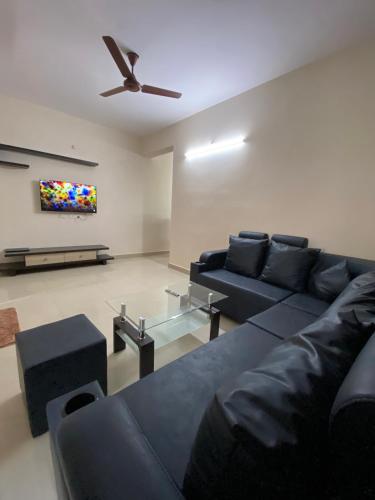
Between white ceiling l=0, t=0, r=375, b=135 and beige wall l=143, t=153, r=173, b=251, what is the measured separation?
2345 millimetres

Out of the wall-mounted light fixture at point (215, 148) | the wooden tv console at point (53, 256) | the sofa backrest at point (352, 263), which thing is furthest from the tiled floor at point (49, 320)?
the wall-mounted light fixture at point (215, 148)

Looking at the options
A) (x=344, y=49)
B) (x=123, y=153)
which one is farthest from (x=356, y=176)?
(x=123, y=153)

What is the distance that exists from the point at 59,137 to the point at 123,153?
1.30 m

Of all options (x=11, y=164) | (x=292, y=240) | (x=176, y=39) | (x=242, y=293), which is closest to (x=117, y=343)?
(x=242, y=293)

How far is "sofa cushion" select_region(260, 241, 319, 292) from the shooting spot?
2252 millimetres

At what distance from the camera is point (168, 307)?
1.95 m

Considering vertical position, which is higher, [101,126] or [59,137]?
[101,126]

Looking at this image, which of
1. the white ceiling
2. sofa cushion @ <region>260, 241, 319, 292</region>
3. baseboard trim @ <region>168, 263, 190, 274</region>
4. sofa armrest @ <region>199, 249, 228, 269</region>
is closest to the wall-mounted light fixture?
the white ceiling

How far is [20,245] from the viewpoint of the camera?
3.90 meters

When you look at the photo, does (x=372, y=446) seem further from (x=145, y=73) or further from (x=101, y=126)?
(x=101, y=126)

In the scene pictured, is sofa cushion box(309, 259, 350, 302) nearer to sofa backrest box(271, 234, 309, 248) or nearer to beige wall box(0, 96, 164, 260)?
sofa backrest box(271, 234, 309, 248)

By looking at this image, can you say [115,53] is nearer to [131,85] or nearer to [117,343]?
[131,85]

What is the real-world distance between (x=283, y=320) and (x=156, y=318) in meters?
0.98

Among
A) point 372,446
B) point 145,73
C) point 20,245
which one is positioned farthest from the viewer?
point 20,245
